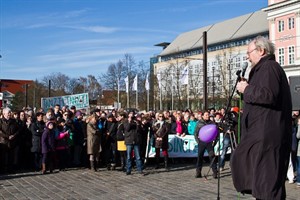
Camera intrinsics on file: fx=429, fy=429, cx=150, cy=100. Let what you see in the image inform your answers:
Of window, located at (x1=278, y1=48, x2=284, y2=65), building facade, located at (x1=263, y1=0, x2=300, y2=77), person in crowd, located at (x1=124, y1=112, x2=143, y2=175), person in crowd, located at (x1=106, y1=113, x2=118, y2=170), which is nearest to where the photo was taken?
person in crowd, located at (x1=124, y1=112, x2=143, y2=175)

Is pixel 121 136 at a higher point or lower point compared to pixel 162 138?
higher

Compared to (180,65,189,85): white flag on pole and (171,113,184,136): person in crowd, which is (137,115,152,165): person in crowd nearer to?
(171,113,184,136): person in crowd

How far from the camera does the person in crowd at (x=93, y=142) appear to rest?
13492 mm

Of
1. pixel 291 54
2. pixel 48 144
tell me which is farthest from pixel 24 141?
pixel 291 54

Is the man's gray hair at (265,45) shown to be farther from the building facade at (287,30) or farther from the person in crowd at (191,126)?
the building facade at (287,30)

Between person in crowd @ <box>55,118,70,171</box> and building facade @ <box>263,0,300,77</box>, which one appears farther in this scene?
building facade @ <box>263,0,300,77</box>

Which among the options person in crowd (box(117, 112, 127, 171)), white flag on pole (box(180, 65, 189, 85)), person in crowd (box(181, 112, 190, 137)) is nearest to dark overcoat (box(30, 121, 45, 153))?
person in crowd (box(117, 112, 127, 171))

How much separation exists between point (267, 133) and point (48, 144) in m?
10.6

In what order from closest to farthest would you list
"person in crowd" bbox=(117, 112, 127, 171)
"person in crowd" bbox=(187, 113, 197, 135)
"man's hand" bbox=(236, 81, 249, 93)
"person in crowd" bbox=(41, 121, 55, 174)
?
"man's hand" bbox=(236, 81, 249, 93) → "person in crowd" bbox=(117, 112, 127, 171) → "person in crowd" bbox=(41, 121, 55, 174) → "person in crowd" bbox=(187, 113, 197, 135)

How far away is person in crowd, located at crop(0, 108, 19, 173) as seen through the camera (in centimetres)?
1330

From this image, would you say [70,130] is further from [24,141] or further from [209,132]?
[209,132]

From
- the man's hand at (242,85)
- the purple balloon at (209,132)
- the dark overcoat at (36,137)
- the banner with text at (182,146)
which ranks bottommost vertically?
the banner with text at (182,146)

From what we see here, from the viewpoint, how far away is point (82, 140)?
1456 cm

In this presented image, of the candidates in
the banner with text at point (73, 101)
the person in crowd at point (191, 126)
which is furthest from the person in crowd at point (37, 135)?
the banner with text at point (73, 101)
